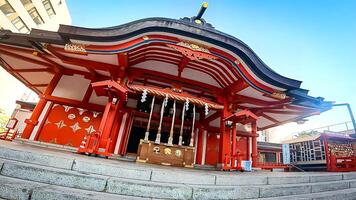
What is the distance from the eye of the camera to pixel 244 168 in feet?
22.9

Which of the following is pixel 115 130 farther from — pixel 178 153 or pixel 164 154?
pixel 178 153

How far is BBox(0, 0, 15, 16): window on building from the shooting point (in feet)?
56.3

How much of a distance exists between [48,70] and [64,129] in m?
2.96

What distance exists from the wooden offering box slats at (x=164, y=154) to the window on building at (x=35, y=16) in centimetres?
2540

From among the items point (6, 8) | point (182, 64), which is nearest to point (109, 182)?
Answer: point (182, 64)

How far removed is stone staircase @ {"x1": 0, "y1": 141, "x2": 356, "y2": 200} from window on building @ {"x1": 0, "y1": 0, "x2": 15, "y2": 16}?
22280mm

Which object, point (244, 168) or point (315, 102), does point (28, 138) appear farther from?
point (315, 102)

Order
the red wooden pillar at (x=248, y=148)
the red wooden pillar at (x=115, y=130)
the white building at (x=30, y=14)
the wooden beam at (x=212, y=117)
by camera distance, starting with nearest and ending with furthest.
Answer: the red wooden pillar at (x=115, y=130) → the wooden beam at (x=212, y=117) → the red wooden pillar at (x=248, y=148) → the white building at (x=30, y=14)

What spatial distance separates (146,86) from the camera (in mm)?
7102

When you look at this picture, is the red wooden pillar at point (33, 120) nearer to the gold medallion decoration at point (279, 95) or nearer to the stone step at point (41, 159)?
the stone step at point (41, 159)

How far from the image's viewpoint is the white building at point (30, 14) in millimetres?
17956

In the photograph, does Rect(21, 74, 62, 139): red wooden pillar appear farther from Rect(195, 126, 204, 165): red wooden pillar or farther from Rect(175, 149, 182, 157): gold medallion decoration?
Rect(195, 126, 204, 165): red wooden pillar

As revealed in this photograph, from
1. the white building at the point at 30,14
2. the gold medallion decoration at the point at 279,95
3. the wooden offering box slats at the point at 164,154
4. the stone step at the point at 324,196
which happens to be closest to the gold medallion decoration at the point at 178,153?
the wooden offering box slats at the point at 164,154

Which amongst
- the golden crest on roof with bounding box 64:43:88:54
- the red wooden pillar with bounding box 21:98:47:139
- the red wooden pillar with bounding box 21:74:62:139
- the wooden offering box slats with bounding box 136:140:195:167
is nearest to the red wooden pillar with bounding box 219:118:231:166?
the wooden offering box slats with bounding box 136:140:195:167
